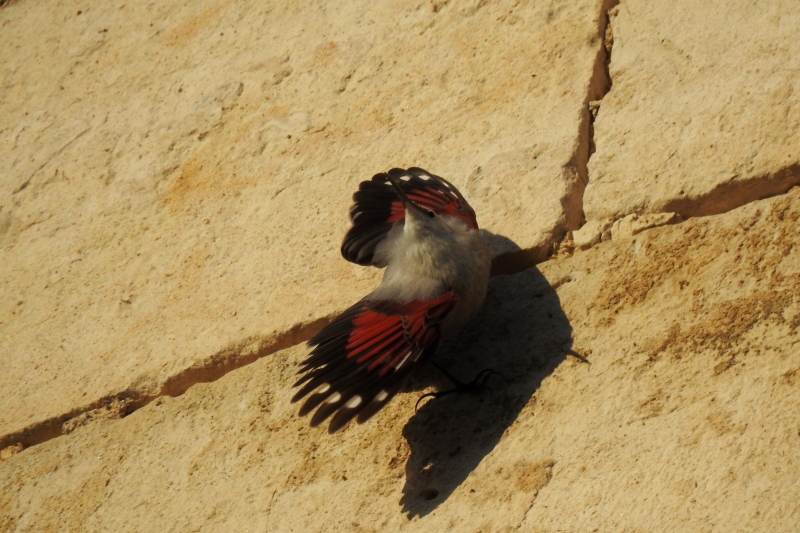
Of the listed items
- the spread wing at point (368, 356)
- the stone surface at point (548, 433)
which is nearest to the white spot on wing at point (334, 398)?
the spread wing at point (368, 356)

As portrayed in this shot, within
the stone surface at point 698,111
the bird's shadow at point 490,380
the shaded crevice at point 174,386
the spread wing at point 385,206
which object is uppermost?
the spread wing at point 385,206

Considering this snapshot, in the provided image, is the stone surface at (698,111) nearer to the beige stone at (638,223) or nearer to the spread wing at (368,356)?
the beige stone at (638,223)

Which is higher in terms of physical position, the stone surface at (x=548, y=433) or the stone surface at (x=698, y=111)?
the stone surface at (x=698, y=111)

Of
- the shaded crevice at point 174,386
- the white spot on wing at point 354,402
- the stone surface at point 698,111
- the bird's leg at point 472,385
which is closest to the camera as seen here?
the white spot on wing at point 354,402

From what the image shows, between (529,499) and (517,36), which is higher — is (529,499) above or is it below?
below

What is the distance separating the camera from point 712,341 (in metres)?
2.13

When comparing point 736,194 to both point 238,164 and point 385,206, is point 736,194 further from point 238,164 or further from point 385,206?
point 238,164

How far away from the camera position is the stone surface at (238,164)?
2.76m

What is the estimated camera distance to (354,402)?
2.06m

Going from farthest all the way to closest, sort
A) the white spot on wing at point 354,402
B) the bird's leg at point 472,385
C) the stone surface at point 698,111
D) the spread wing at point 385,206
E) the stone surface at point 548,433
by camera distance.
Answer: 1. the spread wing at point 385,206
2. the stone surface at point 698,111
3. the bird's leg at point 472,385
4. the white spot on wing at point 354,402
5. the stone surface at point 548,433

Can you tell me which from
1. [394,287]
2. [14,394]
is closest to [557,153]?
[394,287]

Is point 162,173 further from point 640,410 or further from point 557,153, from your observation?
point 640,410

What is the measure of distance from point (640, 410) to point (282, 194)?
1487 millimetres

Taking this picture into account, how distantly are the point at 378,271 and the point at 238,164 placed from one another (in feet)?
2.71
